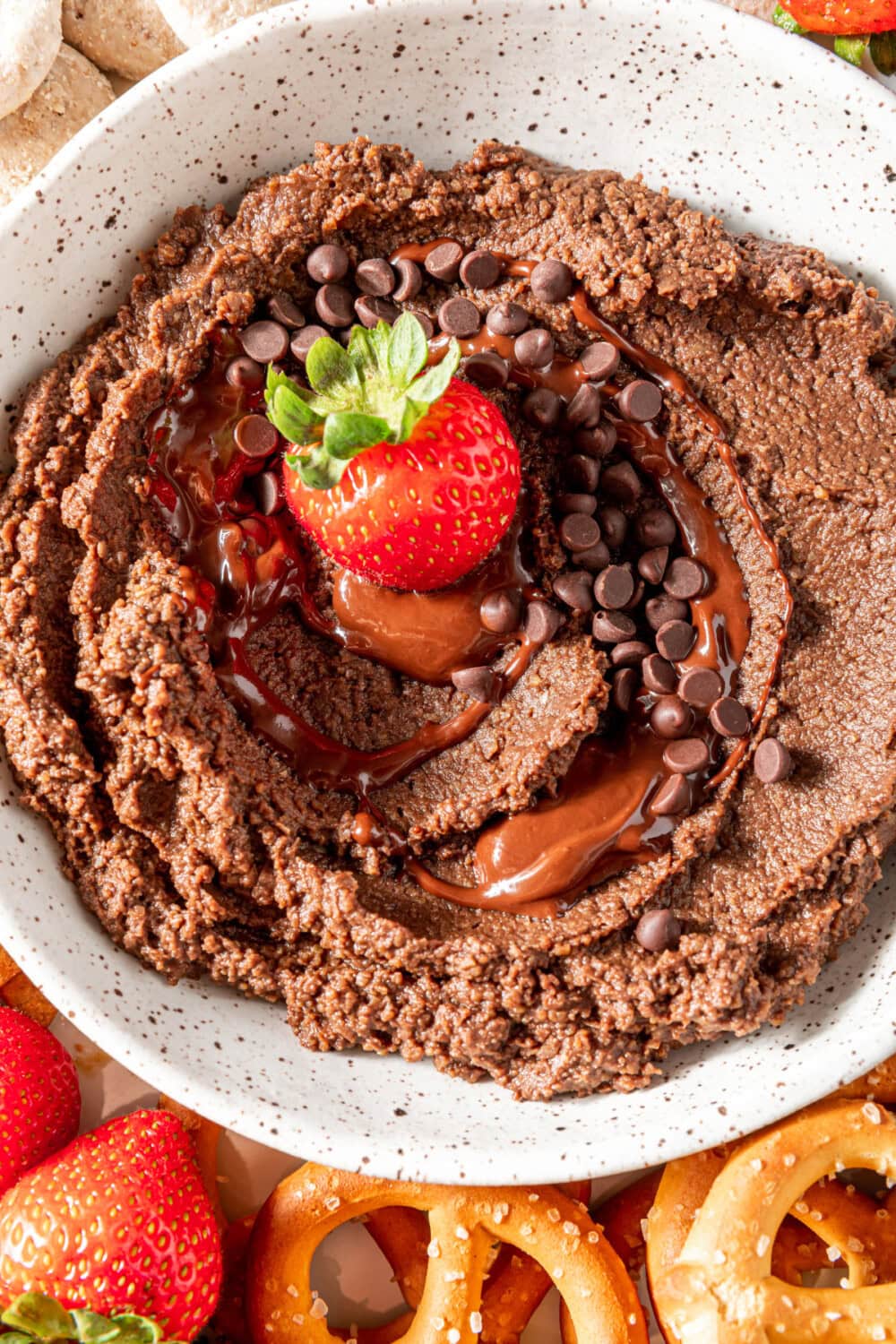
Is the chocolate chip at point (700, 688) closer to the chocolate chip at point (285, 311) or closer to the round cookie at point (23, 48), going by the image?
the chocolate chip at point (285, 311)

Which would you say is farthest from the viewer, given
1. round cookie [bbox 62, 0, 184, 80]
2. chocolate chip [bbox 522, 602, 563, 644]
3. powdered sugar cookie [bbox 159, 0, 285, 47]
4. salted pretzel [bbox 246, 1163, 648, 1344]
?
round cookie [bbox 62, 0, 184, 80]

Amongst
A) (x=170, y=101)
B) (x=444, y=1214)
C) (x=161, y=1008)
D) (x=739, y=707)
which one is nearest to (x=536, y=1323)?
(x=444, y=1214)

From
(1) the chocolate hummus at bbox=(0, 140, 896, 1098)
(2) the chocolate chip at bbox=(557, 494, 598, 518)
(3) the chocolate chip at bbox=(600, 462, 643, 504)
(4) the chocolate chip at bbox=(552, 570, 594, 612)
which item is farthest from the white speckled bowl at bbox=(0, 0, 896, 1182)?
(4) the chocolate chip at bbox=(552, 570, 594, 612)

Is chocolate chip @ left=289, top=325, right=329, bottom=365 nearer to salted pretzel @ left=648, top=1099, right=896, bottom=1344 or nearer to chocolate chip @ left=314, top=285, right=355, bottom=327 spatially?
chocolate chip @ left=314, top=285, right=355, bottom=327

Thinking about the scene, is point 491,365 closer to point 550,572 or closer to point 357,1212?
point 550,572

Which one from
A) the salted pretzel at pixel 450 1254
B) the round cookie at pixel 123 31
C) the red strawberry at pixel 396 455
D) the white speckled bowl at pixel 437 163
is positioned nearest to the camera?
the red strawberry at pixel 396 455

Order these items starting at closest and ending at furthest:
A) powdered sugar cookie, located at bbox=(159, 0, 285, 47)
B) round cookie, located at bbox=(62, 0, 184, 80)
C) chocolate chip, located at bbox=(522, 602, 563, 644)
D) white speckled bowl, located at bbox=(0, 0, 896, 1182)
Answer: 1. white speckled bowl, located at bbox=(0, 0, 896, 1182)
2. chocolate chip, located at bbox=(522, 602, 563, 644)
3. powdered sugar cookie, located at bbox=(159, 0, 285, 47)
4. round cookie, located at bbox=(62, 0, 184, 80)

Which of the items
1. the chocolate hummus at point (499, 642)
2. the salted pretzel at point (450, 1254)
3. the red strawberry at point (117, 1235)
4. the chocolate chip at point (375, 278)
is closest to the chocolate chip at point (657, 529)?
the chocolate hummus at point (499, 642)
